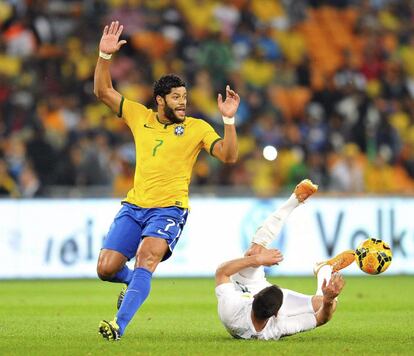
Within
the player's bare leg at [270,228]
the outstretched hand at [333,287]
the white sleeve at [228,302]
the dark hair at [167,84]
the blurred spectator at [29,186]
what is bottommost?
the white sleeve at [228,302]

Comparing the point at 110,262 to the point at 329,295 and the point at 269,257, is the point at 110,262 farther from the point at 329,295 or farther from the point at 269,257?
the point at 329,295

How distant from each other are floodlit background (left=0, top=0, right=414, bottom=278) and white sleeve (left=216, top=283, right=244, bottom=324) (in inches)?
212

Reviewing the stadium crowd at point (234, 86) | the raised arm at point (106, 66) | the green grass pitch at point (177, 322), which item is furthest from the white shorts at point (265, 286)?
the stadium crowd at point (234, 86)

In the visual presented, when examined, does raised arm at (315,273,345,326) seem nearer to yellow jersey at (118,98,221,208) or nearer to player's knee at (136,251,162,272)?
player's knee at (136,251,162,272)

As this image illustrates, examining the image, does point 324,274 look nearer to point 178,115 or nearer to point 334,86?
point 178,115

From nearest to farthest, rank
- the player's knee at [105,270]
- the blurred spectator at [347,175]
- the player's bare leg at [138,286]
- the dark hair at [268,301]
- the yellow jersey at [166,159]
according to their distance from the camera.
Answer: the dark hair at [268,301] → the player's bare leg at [138,286] → the yellow jersey at [166,159] → the player's knee at [105,270] → the blurred spectator at [347,175]

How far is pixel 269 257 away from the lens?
973 centimetres

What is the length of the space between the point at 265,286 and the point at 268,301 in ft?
3.26

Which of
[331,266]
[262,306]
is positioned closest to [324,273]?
[331,266]

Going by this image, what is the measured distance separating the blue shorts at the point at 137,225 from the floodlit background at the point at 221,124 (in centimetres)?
498

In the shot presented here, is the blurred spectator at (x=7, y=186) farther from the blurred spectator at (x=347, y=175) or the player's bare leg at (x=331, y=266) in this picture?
the player's bare leg at (x=331, y=266)

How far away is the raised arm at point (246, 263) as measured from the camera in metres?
9.72

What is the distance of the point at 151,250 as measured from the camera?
9984 millimetres

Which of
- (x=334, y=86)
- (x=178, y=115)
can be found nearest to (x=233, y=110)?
(x=178, y=115)
